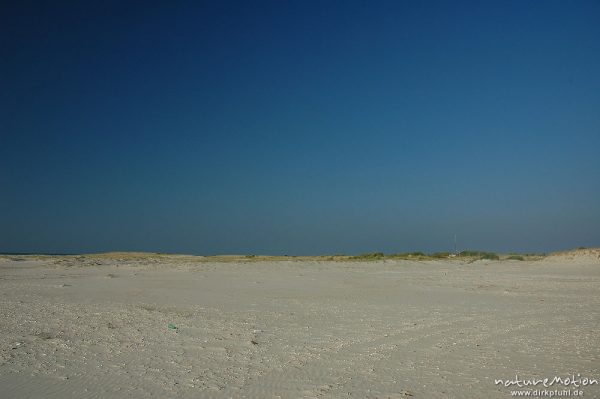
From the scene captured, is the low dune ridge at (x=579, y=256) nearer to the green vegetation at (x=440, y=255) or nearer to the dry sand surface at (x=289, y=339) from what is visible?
the green vegetation at (x=440, y=255)

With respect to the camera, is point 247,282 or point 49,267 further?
point 49,267

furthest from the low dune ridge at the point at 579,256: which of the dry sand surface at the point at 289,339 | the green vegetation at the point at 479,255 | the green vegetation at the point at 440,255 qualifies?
the dry sand surface at the point at 289,339

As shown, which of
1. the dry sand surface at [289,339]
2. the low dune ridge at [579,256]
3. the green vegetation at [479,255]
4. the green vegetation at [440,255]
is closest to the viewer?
the dry sand surface at [289,339]

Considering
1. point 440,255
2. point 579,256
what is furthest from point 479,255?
point 579,256

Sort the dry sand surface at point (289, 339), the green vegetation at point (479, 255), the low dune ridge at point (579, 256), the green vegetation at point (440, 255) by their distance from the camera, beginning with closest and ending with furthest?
the dry sand surface at point (289, 339), the low dune ridge at point (579, 256), the green vegetation at point (479, 255), the green vegetation at point (440, 255)

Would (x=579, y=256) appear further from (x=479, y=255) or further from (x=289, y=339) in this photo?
(x=289, y=339)

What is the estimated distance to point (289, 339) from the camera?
947cm

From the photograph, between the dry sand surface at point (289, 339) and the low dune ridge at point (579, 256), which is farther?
the low dune ridge at point (579, 256)

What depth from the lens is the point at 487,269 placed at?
27.1 m

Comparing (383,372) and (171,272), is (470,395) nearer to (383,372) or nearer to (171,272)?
(383,372)

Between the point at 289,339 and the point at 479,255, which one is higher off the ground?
the point at 479,255

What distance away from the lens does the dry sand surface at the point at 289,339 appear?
667 cm

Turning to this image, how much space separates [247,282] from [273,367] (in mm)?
12904

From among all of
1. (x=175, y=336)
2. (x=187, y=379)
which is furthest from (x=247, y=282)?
(x=187, y=379)
